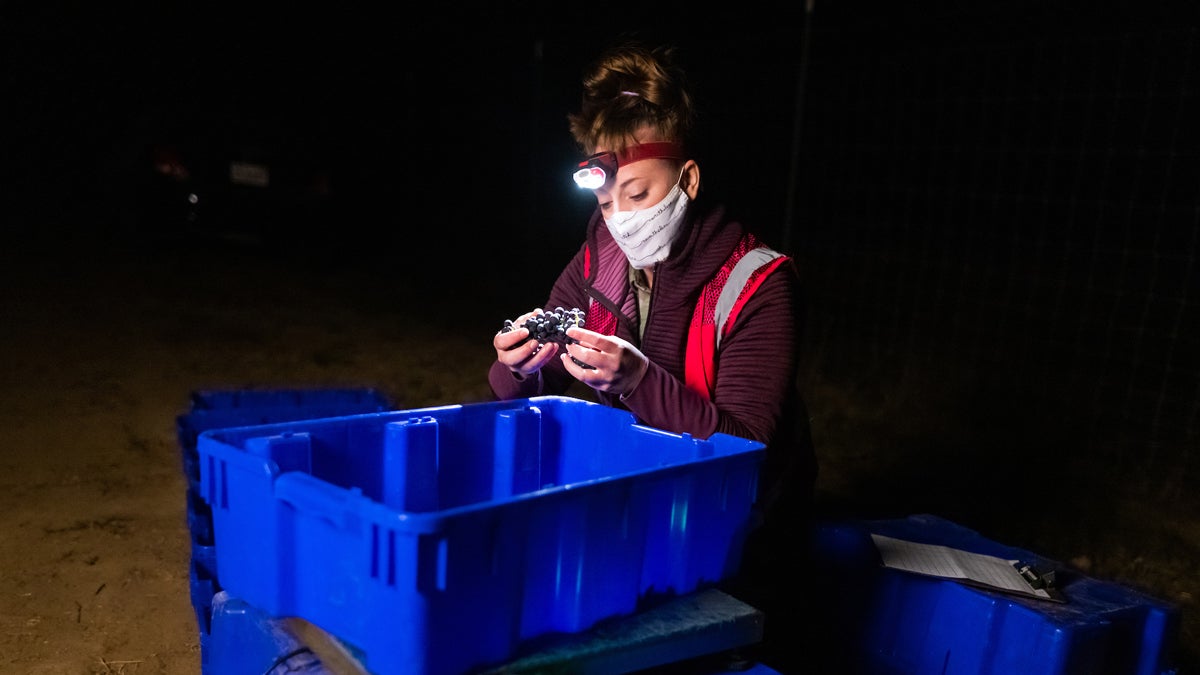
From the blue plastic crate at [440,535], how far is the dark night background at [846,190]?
1394 millimetres

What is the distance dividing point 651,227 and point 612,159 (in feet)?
0.59

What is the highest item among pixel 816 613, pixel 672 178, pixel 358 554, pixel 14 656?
→ pixel 672 178

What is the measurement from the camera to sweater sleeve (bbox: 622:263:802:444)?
1.77m

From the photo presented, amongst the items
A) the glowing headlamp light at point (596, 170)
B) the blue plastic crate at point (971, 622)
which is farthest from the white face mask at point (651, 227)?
the blue plastic crate at point (971, 622)

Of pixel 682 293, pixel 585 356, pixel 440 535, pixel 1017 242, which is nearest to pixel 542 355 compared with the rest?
pixel 585 356

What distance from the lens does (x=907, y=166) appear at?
39.7 ft

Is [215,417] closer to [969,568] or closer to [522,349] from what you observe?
[522,349]

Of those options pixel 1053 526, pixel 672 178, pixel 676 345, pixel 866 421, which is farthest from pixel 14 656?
pixel 866 421

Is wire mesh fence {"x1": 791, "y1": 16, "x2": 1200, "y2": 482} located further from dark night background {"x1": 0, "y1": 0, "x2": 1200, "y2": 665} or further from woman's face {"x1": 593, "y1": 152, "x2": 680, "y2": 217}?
woman's face {"x1": 593, "y1": 152, "x2": 680, "y2": 217}

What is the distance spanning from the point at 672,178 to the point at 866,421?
3739 mm

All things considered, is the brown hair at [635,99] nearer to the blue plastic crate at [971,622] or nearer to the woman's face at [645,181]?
the woman's face at [645,181]

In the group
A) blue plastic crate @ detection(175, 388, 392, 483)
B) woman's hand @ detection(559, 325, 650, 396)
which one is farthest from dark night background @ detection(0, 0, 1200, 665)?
Answer: blue plastic crate @ detection(175, 388, 392, 483)

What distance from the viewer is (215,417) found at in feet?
8.11

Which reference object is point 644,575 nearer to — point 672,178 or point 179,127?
point 672,178
